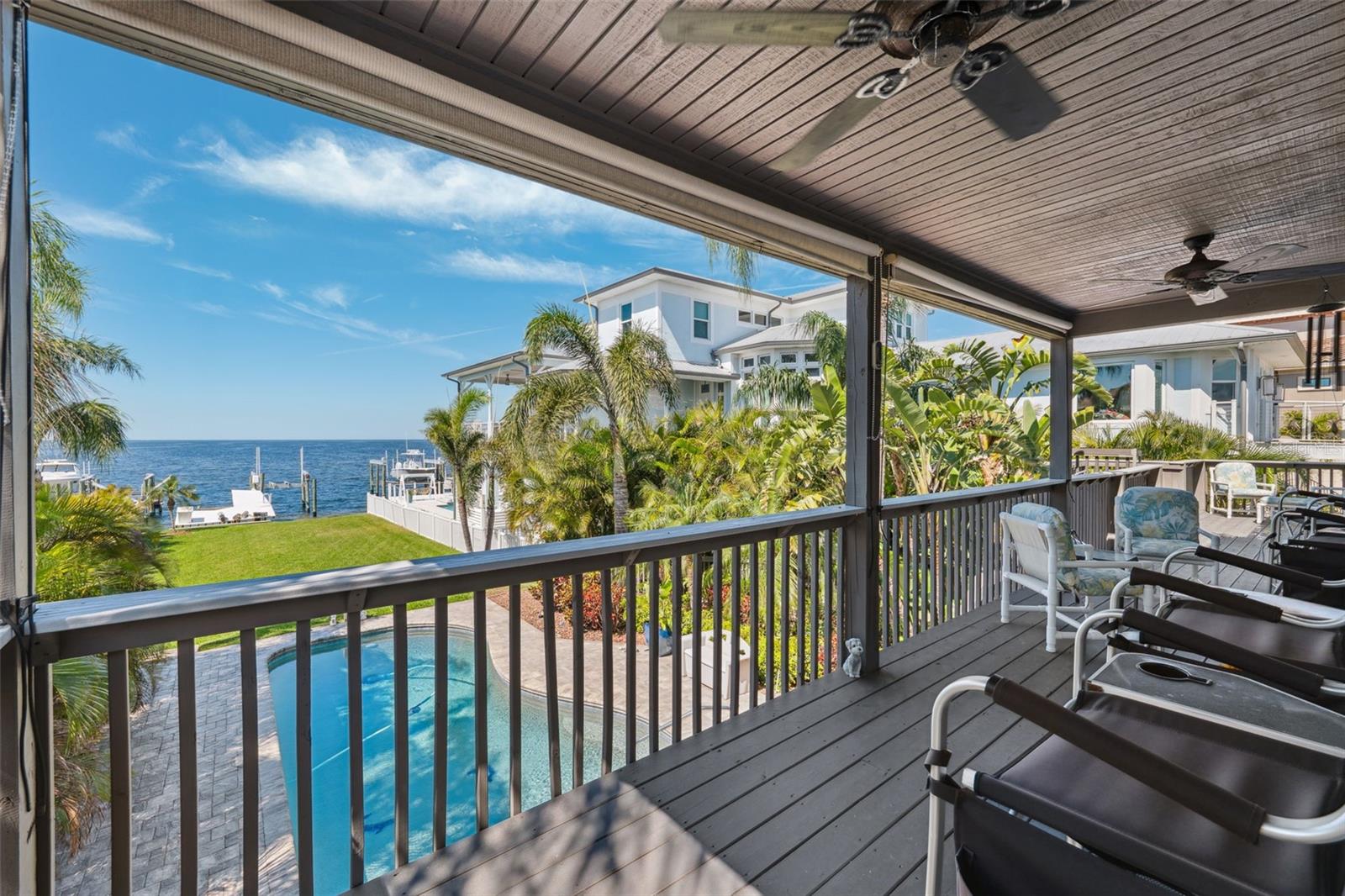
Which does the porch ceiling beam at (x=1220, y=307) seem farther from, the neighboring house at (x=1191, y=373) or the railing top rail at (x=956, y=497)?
the neighboring house at (x=1191, y=373)

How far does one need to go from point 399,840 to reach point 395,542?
18604mm

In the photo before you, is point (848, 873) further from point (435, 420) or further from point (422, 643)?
point (435, 420)

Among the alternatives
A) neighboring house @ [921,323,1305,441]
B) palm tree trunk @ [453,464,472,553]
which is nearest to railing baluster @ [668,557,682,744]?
neighboring house @ [921,323,1305,441]

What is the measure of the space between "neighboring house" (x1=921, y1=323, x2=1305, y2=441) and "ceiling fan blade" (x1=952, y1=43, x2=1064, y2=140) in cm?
1282

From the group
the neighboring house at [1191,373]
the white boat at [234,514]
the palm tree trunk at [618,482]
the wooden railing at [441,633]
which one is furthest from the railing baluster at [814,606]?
the white boat at [234,514]

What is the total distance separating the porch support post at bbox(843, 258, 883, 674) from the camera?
334cm

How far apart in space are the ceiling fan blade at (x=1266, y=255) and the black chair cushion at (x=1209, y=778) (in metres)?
3.02

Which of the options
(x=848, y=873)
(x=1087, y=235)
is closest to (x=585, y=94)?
(x=848, y=873)

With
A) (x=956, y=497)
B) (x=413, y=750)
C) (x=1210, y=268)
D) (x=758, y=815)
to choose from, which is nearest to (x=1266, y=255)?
(x=1210, y=268)

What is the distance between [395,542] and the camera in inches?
737

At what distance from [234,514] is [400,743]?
27.6 meters

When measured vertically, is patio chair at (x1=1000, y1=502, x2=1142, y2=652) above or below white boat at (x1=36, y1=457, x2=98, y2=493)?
below

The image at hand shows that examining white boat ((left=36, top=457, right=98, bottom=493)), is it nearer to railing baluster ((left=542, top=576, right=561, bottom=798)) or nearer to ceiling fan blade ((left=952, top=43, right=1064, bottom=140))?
railing baluster ((left=542, top=576, right=561, bottom=798))

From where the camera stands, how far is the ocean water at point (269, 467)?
28.6 metres
